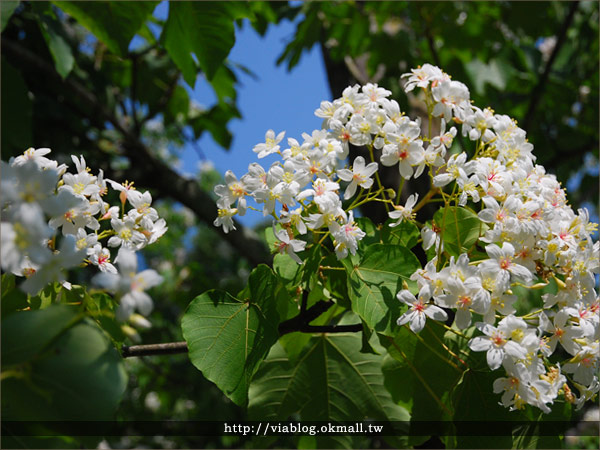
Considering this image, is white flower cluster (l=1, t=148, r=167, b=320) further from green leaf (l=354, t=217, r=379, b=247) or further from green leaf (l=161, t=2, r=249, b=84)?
green leaf (l=161, t=2, r=249, b=84)

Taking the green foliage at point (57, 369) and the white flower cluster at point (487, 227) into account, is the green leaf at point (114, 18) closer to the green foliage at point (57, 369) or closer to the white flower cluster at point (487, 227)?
the white flower cluster at point (487, 227)

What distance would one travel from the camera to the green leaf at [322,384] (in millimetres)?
1316

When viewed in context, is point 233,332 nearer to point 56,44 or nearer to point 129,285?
point 129,285

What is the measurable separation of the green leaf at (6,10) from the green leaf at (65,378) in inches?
51.6

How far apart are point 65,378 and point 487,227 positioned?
2.48 ft

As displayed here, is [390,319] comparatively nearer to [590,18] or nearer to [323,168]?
[323,168]

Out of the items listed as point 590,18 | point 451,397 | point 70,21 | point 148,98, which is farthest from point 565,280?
point 590,18

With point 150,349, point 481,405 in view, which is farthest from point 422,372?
point 150,349

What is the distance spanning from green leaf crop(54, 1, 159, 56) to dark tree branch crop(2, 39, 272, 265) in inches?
35.0

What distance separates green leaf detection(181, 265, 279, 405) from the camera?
1.01 metres

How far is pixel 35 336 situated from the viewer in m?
0.66

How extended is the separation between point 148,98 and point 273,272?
7.96ft

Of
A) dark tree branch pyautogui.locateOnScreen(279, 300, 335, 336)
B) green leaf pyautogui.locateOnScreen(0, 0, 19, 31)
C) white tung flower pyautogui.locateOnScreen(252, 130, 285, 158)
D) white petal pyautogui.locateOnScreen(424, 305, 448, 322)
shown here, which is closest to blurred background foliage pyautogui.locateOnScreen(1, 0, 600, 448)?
green leaf pyautogui.locateOnScreen(0, 0, 19, 31)

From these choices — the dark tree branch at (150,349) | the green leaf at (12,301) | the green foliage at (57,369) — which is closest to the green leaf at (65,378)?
the green foliage at (57,369)
